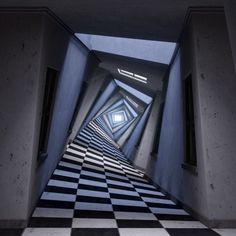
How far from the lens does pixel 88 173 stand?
418 cm

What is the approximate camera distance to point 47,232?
71.6 inches

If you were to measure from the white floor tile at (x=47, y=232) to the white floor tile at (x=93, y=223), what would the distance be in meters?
0.13

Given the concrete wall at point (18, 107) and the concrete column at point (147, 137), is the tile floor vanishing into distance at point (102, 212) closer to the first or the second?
the concrete wall at point (18, 107)

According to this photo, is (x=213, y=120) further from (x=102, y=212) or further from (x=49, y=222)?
(x=49, y=222)

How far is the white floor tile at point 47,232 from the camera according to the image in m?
1.79

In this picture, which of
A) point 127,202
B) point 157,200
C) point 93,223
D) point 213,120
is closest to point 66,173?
point 127,202

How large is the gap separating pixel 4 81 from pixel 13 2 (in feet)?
2.54

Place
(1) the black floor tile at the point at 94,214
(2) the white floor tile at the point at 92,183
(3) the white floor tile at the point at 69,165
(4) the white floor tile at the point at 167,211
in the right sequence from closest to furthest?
1. (1) the black floor tile at the point at 94,214
2. (4) the white floor tile at the point at 167,211
3. (2) the white floor tile at the point at 92,183
4. (3) the white floor tile at the point at 69,165

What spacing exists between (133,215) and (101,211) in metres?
0.35

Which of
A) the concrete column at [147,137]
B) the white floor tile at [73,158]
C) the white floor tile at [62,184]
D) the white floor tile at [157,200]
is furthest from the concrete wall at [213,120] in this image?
the concrete column at [147,137]

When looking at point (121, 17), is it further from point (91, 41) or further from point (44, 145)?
point (91, 41)

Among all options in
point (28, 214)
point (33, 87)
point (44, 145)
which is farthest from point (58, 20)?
point (28, 214)

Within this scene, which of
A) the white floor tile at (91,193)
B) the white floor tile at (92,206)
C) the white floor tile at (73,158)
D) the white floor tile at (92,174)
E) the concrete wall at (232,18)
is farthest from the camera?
the white floor tile at (73,158)

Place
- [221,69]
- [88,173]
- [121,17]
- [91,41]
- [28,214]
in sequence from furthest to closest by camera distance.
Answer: [91,41] < [88,173] < [121,17] < [221,69] < [28,214]
